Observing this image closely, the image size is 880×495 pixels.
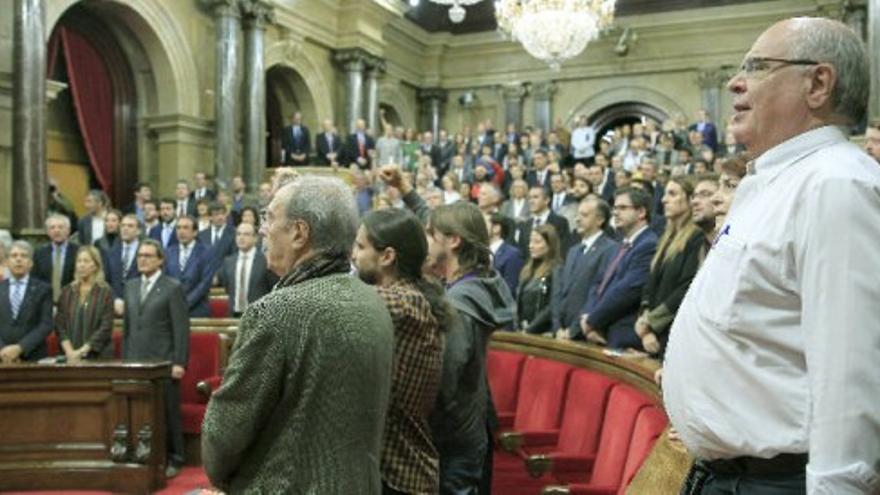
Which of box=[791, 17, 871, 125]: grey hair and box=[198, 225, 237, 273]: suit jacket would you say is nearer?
box=[791, 17, 871, 125]: grey hair

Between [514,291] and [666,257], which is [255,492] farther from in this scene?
[514,291]

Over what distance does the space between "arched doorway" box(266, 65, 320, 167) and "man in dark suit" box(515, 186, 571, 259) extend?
8250 mm

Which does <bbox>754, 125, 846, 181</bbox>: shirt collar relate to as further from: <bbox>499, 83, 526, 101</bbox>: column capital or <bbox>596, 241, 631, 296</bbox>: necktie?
<bbox>499, 83, 526, 101</bbox>: column capital

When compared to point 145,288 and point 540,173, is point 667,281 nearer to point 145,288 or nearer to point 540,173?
point 145,288

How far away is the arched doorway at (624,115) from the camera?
58.3 ft

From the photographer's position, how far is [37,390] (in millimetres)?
4590

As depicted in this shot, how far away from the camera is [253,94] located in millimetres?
12438

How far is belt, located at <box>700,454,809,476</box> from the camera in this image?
126 cm

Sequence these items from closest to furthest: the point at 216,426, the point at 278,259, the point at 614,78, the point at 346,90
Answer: the point at 216,426 < the point at 278,259 < the point at 346,90 < the point at 614,78

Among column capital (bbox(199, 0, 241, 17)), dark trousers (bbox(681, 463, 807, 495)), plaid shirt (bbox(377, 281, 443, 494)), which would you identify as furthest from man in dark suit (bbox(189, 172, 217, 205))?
dark trousers (bbox(681, 463, 807, 495))

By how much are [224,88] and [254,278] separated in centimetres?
631

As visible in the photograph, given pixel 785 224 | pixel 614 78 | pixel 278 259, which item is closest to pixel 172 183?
pixel 614 78

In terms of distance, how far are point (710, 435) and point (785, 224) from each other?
0.34 metres

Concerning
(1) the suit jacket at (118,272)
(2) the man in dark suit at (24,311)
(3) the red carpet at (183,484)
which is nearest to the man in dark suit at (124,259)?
(1) the suit jacket at (118,272)
